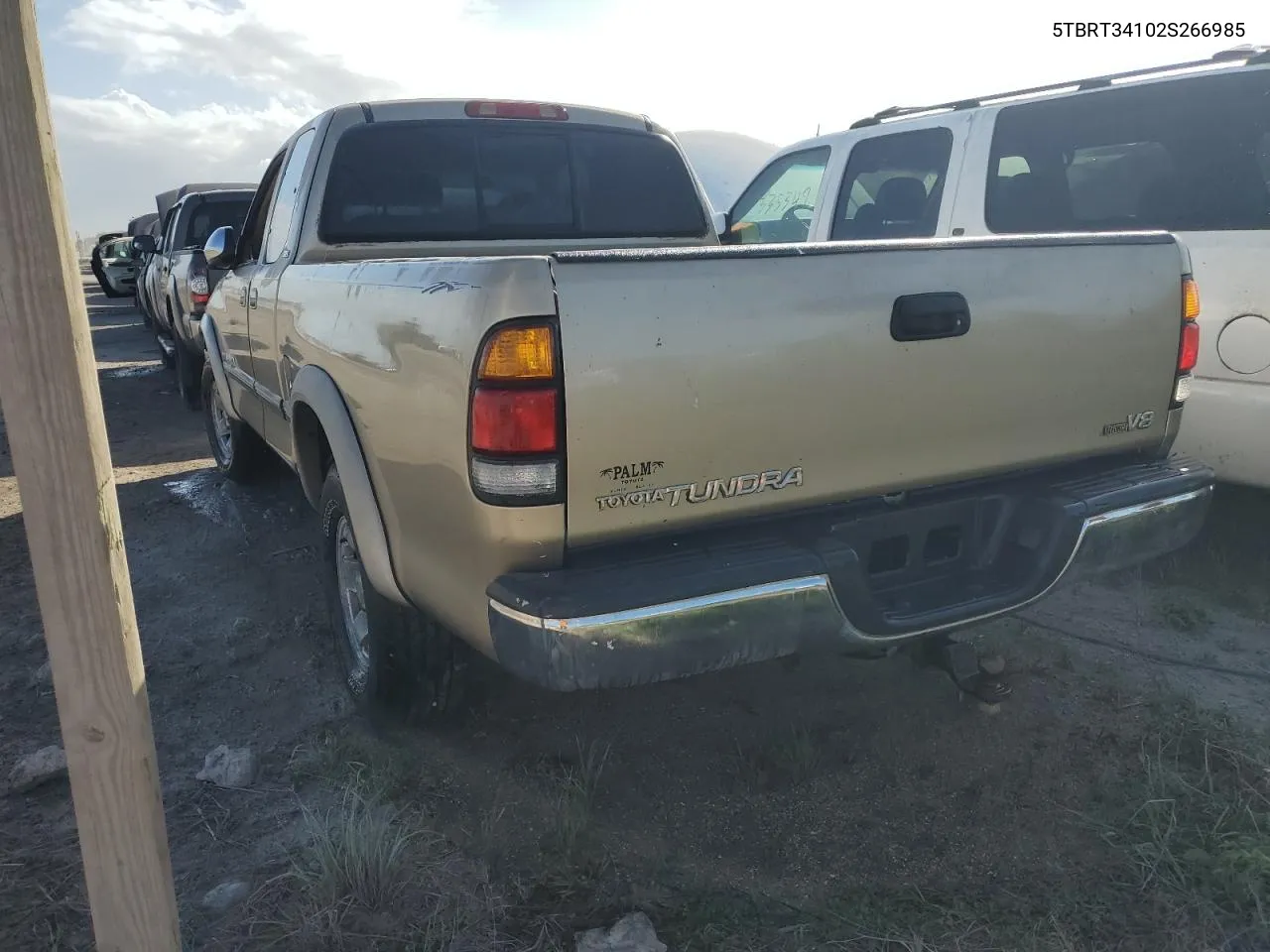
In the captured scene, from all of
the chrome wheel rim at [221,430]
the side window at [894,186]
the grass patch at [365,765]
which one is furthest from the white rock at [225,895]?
the side window at [894,186]

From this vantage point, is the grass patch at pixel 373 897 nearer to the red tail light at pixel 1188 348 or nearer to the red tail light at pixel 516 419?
the red tail light at pixel 516 419

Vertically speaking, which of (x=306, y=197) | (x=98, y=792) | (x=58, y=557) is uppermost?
(x=306, y=197)

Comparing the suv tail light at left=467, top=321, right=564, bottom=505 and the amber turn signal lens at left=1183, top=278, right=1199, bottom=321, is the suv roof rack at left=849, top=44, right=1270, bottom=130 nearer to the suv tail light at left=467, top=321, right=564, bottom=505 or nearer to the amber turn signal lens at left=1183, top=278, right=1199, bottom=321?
the amber turn signal lens at left=1183, top=278, right=1199, bottom=321

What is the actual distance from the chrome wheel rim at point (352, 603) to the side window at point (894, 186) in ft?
12.1

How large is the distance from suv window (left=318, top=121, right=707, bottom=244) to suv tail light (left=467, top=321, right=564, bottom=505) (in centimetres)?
185

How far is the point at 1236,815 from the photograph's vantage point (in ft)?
8.28

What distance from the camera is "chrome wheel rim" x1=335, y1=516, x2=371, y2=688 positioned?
3.17 metres

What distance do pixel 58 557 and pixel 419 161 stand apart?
2.54 m

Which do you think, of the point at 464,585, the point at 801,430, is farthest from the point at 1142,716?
the point at 464,585

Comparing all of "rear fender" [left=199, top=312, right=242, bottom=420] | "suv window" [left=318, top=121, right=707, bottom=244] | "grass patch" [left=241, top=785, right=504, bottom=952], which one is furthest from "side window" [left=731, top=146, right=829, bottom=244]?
"grass patch" [left=241, top=785, right=504, bottom=952]

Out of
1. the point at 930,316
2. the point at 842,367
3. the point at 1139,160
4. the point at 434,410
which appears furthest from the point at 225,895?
the point at 1139,160

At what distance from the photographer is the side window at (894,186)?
209 inches

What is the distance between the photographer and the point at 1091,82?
4598 mm

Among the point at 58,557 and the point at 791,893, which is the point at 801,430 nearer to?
the point at 791,893
